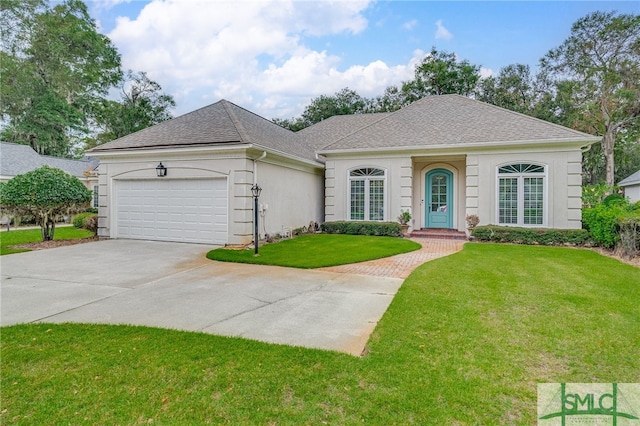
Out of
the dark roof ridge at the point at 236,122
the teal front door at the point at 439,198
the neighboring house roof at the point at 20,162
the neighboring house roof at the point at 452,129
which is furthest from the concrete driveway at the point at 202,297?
the neighboring house roof at the point at 20,162

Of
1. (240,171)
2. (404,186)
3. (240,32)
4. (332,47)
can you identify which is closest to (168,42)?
(240,32)

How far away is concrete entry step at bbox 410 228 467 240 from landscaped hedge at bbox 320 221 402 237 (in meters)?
0.98

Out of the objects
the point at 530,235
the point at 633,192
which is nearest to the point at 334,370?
the point at 530,235

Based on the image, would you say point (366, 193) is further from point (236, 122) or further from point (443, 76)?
point (443, 76)

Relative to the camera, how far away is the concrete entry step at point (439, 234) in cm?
1241

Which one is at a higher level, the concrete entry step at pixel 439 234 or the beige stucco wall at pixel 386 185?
the beige stucco wall at pixel 386 185

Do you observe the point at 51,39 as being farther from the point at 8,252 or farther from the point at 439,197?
the point at 439,197

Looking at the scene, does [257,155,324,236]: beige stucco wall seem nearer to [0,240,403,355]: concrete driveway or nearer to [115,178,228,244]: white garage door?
[115,178,228,244]: white garage door

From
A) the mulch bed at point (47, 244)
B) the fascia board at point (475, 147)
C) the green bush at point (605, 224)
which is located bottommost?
the mulch bed at point (47, 244)

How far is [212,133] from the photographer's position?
423 inches

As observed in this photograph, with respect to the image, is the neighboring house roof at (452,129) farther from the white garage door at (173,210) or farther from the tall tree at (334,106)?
the tall tree at (334,106)

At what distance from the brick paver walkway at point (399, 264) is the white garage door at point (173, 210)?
Answer: 470cm

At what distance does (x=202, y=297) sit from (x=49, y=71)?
32.3 meters

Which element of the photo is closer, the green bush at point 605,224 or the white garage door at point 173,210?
the green bush at point 605,224
